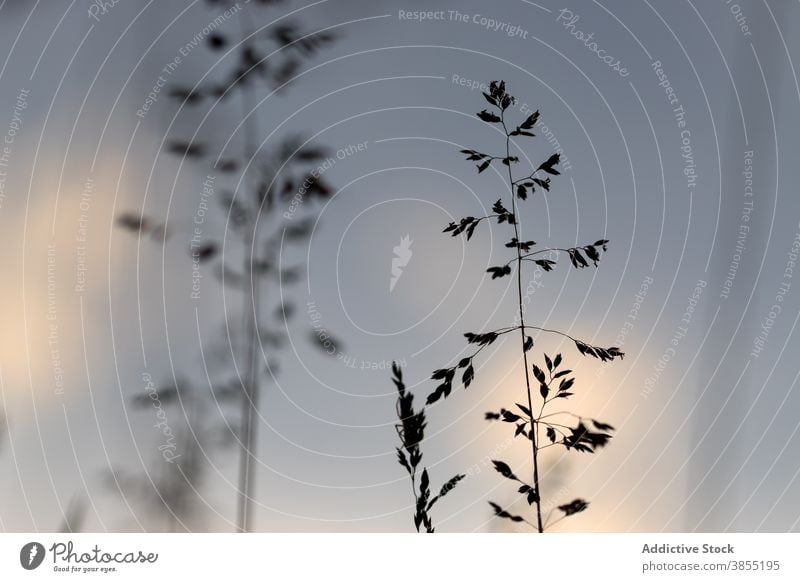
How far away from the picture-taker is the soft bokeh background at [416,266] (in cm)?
120

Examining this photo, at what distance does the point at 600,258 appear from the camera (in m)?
1.24

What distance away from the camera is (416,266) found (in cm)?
125

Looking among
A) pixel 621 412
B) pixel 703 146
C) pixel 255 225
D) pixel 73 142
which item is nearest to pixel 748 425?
pixel 621 412

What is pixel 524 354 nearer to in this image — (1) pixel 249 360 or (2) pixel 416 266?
(2) pixel 416 266

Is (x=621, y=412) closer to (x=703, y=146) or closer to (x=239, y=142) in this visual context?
(x=703, y=146)

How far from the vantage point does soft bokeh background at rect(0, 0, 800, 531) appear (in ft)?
3.94
